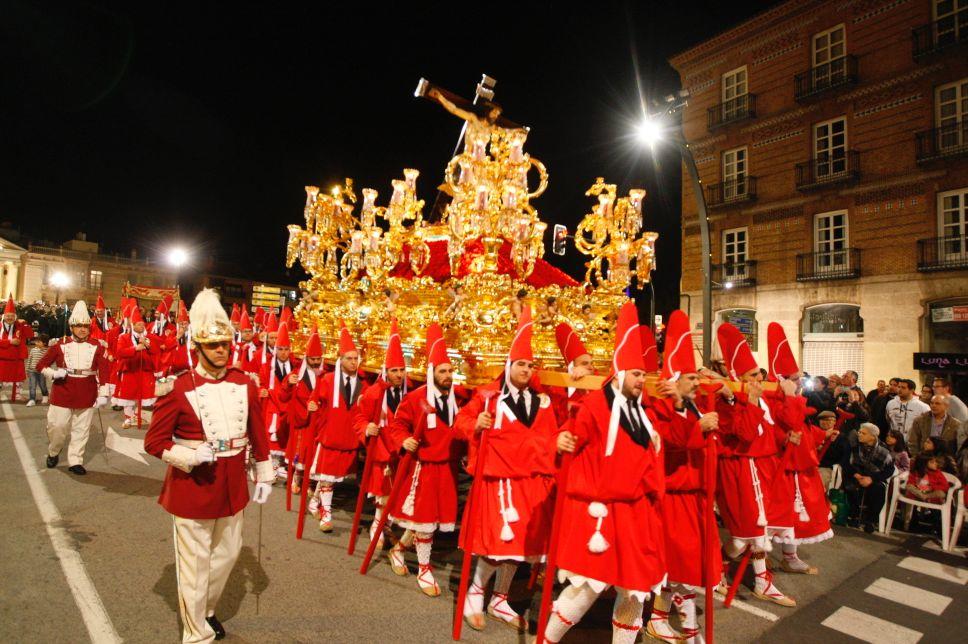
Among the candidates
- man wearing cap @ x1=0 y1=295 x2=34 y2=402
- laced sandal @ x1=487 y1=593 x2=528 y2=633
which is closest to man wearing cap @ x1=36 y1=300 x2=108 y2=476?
laced sandal @ x1=487 y1=593 x2=528 y2=633

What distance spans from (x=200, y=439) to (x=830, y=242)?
19.5 meters

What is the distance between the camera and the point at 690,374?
3.80 metres

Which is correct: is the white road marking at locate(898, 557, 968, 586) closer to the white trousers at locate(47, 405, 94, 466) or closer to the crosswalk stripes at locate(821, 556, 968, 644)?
the crosswalk stripes at locate(821, 556, 968, 644)

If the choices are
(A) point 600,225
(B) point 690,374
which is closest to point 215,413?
(B) point 690,374

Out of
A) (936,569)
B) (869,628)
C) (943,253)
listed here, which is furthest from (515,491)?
(943,253)

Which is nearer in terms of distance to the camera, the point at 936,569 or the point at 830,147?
the point at 936,569

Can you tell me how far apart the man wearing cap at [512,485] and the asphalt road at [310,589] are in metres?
0.36

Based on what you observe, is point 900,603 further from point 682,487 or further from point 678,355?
point 678,355

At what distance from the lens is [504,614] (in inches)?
157

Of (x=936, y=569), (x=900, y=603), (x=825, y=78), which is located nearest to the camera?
(x=900, y=603)

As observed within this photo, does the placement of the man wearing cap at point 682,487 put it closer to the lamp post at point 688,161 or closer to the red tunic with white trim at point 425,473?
the red tunic with white trim at point 425,473

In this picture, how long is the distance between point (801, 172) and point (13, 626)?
21.3 meters

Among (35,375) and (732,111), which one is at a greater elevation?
(732,111)

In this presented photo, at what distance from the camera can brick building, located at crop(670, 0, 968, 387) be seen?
14859 mm
